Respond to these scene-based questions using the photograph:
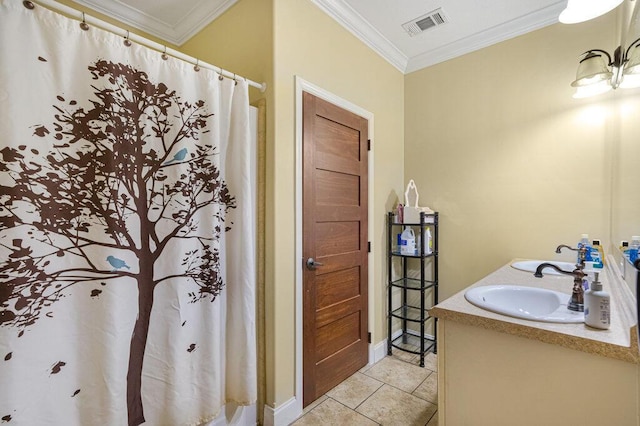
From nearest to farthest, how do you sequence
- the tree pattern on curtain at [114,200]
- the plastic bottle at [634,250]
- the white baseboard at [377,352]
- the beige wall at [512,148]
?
the tree pattern on curtain at [114,200] < the plastic bottle at [634,250] < the beige wall at [512,148] < the white baseboard at [377,352]

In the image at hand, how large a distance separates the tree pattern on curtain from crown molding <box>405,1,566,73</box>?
2.22 meters

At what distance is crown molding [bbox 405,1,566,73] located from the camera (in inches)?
82.6

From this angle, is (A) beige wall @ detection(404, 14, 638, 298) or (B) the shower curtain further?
(A) beige wall @ detection(404, 14, 638, 298)

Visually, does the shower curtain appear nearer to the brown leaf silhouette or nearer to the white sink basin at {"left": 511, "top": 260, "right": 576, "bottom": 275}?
the brown leaf silhouette

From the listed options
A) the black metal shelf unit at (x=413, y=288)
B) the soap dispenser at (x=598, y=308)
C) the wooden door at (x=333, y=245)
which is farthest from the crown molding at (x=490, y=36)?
the soap dispenser at (x=598, y=308)

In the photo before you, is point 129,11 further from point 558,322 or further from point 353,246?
point 558,322

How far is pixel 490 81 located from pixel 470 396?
7.75 ft

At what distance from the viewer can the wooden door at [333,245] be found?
1.86m

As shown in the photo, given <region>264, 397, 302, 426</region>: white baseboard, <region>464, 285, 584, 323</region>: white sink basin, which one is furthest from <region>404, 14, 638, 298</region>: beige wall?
<region>264, 397, 302, 426</region>: white baseboard

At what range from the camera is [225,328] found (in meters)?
1.47

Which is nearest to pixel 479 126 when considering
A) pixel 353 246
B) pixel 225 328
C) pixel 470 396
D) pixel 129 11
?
Answer: pixel 353 246

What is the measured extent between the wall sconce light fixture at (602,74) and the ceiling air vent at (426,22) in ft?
3.17

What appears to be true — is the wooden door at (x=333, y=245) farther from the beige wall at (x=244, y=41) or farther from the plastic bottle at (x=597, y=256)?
the plastic bottle at (x=597, y=256)

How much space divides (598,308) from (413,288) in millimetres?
1578
